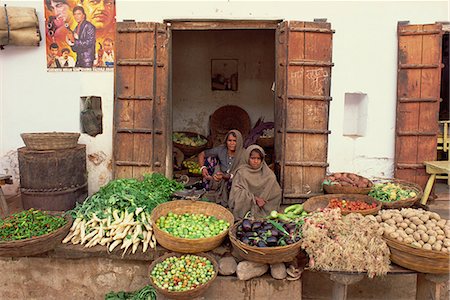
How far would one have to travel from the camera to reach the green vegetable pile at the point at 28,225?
12.8ft

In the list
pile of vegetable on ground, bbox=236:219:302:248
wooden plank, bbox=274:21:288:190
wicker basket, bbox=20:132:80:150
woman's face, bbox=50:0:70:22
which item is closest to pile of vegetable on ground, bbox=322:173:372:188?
wooden plank, bbox=274:21:288:190

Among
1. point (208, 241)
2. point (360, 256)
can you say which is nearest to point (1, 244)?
point (208, 241)

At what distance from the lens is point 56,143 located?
204 inches

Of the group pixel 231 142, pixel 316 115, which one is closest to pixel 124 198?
pixel 231 142

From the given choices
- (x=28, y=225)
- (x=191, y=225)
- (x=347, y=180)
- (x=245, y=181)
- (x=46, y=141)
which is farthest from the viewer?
(x=347, y=180)

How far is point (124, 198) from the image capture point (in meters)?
4.56

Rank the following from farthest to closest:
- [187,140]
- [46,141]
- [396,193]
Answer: [187,140] < [396,193] < [46,141]

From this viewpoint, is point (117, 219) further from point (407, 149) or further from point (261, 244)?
point (407, 149)

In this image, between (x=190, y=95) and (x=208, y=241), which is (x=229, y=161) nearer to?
(x=208, y=241)

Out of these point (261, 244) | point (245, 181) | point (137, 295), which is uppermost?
point (245, 181)

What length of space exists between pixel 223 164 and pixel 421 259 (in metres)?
3.01

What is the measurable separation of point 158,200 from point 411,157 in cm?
382

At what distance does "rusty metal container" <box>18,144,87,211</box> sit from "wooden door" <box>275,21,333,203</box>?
9.92 ft

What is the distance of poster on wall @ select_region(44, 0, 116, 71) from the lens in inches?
221
